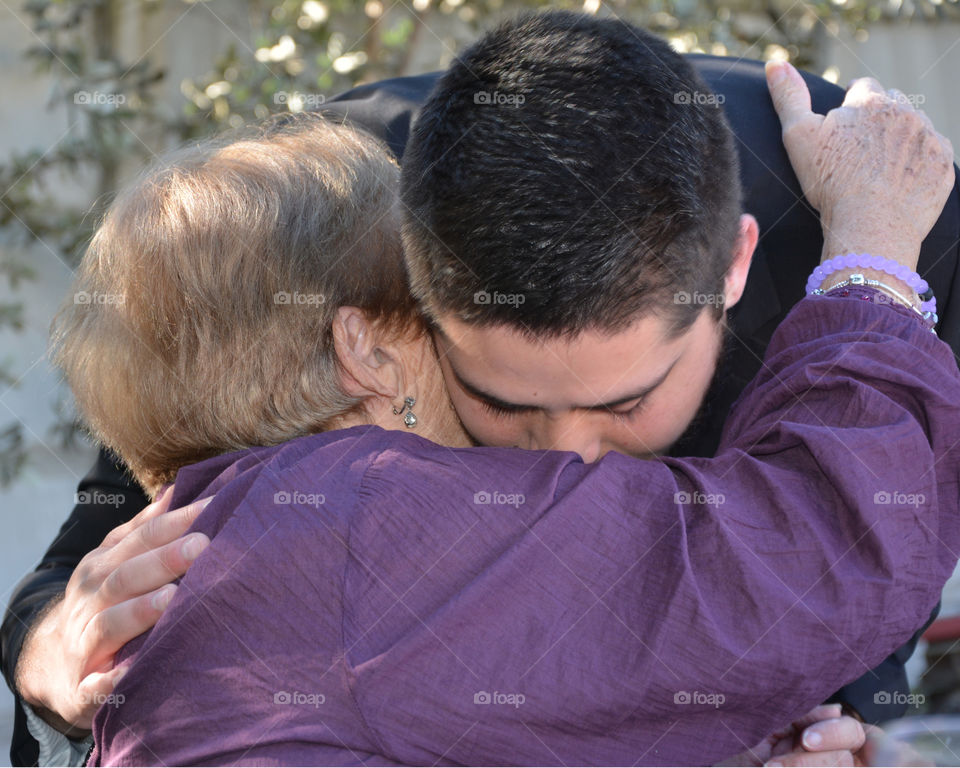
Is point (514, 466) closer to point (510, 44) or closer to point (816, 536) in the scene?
point (816, 536)

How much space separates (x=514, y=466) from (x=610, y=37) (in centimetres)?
71

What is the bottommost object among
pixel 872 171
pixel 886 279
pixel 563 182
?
pixel 886 279

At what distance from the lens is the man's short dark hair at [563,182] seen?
61.3 inches

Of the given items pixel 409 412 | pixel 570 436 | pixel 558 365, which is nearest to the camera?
pixel 558 365

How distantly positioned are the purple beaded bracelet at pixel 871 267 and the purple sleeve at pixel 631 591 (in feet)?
1.03
